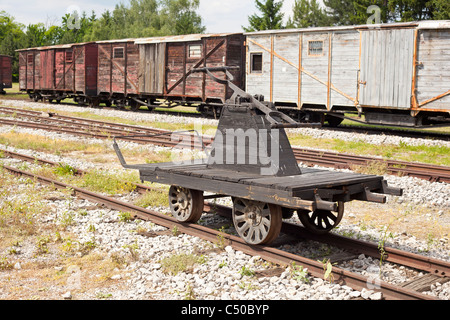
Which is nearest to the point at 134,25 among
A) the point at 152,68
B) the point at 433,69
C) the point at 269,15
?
the point at 269,15

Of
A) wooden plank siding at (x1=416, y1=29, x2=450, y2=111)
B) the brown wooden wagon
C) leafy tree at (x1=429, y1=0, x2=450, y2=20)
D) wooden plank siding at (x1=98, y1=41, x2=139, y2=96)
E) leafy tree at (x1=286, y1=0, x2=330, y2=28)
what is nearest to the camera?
wooden plank siding at (x1=416, y1=29, x2=450, y2=111)

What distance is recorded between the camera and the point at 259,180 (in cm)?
584

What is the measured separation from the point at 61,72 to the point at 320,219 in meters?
29.6

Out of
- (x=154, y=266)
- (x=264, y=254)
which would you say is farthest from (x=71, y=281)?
(x=264, y=254)

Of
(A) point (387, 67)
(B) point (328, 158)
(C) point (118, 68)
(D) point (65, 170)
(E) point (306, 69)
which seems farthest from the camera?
(C) point (118, 68)

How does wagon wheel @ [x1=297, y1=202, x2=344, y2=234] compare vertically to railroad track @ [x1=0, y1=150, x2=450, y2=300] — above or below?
above

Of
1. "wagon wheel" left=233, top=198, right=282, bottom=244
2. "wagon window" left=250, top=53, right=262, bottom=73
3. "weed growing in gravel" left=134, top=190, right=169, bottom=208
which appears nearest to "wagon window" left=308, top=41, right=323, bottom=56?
"wagon window" left=250, top=53, right=262, bottom=73

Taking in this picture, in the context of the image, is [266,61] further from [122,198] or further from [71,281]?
[71,281]

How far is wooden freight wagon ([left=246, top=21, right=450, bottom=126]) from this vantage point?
15.9m

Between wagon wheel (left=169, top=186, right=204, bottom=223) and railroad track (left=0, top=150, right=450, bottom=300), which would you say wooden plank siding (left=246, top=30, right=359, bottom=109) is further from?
wagon wheel (left=169, top=186, right=204, bottom=223)

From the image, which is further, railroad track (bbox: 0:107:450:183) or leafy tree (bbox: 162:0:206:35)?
leafy tree (bbox: 162:0:206:35)

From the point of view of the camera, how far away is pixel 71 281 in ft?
17.4

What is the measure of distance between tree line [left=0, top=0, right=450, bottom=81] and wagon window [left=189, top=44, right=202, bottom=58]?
22718 mm

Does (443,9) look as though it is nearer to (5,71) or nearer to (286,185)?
(5,71)
